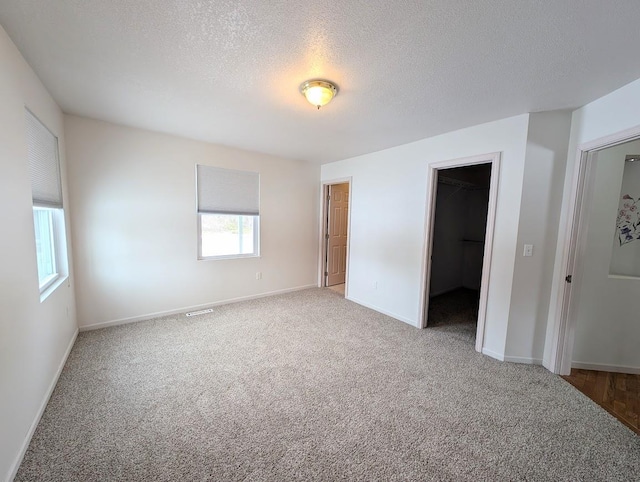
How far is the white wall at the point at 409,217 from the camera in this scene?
2568 mm

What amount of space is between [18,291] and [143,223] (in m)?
1.87

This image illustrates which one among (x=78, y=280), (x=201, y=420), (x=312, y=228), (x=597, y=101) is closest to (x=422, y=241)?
(x=597, y=101)

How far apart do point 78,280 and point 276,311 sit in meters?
2.37

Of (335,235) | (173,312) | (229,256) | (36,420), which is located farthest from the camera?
(335,235)

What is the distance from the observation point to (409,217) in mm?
3479

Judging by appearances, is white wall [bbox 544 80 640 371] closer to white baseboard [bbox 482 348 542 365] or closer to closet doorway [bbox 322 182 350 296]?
white baseboard [bbox 482 348 542 365]

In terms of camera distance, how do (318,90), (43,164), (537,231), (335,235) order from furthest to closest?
(335,235), (537,231), (43,164), (318,90)

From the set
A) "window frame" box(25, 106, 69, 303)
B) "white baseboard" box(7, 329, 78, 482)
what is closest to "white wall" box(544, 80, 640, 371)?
"white baseboard" box(7, 329, 78, 482)

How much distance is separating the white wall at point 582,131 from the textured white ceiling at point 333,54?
11cm

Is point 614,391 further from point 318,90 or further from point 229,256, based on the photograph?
point 229,256

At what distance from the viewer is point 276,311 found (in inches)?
151

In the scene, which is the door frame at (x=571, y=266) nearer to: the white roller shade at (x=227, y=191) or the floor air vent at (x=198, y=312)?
the white roller shade at (x=227, y=191)

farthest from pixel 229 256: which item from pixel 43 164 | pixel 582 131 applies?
pixel 582 131

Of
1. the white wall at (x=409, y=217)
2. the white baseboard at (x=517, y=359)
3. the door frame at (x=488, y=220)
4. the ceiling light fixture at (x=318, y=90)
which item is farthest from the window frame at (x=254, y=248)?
the white baseboard at (x=517, y=359)
